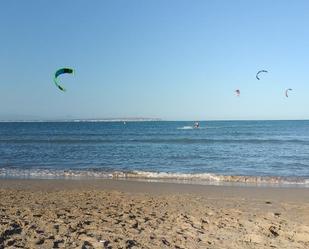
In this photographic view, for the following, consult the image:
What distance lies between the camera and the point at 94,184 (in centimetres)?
1442

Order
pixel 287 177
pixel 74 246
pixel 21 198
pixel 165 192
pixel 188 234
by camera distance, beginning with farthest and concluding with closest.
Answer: pixel 287 177, pixel 165 192, pixel 21 198, pixel 188 234, pixel 74 246

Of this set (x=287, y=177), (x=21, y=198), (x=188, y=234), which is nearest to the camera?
(x=188, y=234)

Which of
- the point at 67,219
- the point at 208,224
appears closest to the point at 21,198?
the point at 67,219

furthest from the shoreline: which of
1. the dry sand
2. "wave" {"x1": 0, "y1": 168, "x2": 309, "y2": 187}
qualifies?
"wave" {"x1": 0, "y1": 168, "x2": 309, "y2": 187}

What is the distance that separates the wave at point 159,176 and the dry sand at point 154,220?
2.98 metres

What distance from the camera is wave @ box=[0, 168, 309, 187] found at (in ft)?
50.6

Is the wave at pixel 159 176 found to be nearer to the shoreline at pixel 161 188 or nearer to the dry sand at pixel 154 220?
the shoreline at pixel 161 188

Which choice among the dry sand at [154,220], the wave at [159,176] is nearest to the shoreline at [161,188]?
the dry sand at [154,220]

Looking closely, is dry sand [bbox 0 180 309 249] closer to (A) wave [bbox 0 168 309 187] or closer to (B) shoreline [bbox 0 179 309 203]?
(B) shoreline [bbox 0 179 309 203]

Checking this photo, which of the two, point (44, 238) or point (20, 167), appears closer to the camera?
point (44, 238)

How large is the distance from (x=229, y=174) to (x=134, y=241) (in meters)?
11.1

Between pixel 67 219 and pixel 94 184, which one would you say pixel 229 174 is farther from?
pixel 67 219

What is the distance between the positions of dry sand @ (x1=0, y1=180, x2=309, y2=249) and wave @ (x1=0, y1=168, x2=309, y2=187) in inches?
117

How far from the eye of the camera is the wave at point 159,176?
1543 cm
